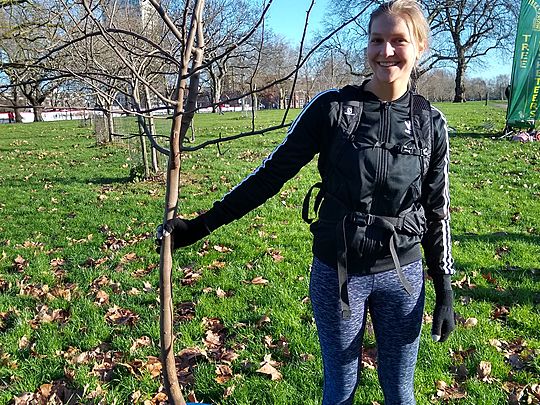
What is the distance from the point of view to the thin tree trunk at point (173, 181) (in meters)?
1.48

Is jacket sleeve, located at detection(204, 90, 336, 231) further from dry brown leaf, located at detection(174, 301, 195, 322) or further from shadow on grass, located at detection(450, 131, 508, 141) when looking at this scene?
shadow on grass, located at detection(450, 131, 508, 141)

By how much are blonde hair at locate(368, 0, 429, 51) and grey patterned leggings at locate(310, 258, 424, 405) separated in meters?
0.94

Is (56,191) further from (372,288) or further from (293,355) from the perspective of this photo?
(372,288)

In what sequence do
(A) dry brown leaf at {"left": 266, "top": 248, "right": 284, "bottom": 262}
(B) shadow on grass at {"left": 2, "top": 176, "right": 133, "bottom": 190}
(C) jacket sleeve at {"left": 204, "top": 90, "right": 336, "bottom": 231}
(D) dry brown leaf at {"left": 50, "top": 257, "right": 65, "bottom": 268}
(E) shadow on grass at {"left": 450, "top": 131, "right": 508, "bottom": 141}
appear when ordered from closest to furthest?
(C) jacket sleeve at {"left": 204, "top": 90, "right": 336, "bottom": 231} → (A) dry brown leaf at {"left": 266, "top": 248, "right": 284, "bottom": 262} → (D) dry brown leaf at {"left": 50, "top": 257, "right": 65, "bottom": 268} → (B) shadow on grass at {"left": 2, "top": 176, "right": 133, "bottom": 190} → (E) shadow on grass at {"left": 450, "top": 131, "right": 508, "bottom": 141}

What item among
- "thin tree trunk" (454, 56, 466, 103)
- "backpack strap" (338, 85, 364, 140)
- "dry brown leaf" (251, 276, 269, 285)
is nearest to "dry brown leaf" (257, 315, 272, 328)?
"dry brown leaf" (251, 276, 269, 285)

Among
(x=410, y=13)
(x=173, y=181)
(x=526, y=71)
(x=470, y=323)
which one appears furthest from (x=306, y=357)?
(x=526, y=71)

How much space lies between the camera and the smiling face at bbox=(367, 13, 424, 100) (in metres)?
1.64

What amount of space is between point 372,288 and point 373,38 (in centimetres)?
99

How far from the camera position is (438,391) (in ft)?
8.94

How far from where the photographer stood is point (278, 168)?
1.79 metres

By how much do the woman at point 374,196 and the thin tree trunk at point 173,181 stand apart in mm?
87

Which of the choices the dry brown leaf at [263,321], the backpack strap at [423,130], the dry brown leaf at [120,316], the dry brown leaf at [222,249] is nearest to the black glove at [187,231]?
the backpack strap at [423,130]

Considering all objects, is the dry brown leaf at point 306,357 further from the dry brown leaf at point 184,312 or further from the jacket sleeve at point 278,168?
the jacket sleeve at point 278,168

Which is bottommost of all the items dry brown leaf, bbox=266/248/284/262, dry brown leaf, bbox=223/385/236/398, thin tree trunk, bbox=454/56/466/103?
dry brown leaf, bbox=223/385/236/398
